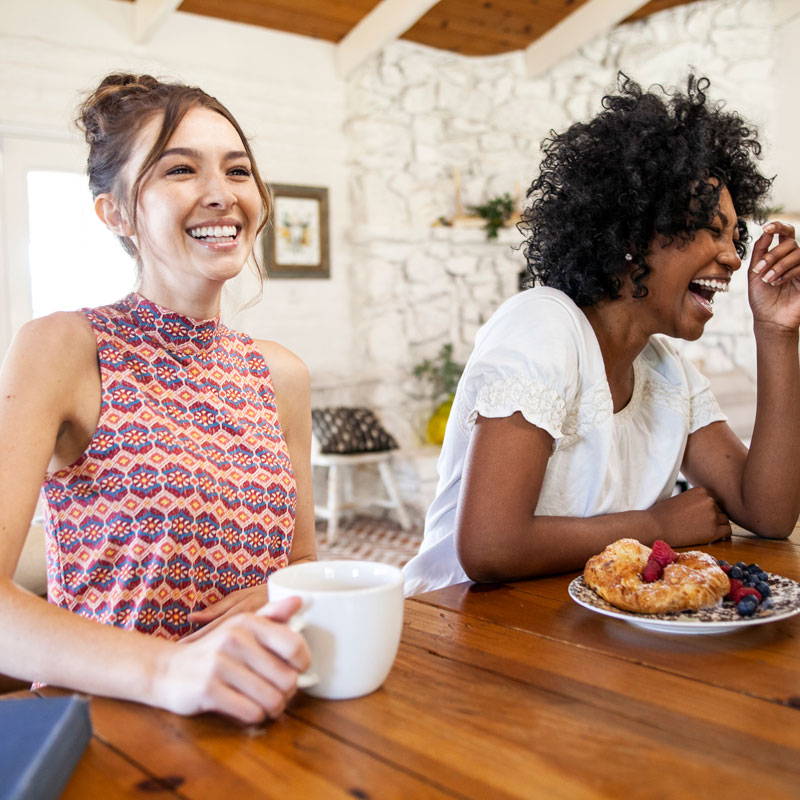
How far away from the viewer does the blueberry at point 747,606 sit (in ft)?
3.09

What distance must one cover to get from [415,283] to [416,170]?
70cm

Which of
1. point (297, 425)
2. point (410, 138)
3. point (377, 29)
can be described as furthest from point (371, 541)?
point (297, 425)

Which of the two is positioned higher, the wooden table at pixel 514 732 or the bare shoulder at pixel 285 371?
the bare shoulder at pixel 285 371

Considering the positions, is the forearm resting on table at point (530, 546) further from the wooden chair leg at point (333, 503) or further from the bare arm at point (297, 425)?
the wooden chair leg at point (333, 503)

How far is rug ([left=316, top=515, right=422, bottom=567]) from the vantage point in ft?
14.9

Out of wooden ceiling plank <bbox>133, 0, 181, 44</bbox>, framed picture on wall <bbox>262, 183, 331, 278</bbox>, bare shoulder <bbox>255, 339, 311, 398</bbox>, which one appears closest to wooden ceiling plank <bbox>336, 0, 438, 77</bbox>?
framed picture on wall <bbox>262, 183, 331, 278</bbox>

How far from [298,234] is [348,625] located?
15.5ft

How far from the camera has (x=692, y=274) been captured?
1.50 meters

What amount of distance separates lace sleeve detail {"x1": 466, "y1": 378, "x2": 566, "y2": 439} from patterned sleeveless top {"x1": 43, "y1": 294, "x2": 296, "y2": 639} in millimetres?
310

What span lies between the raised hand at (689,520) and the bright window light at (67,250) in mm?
3593

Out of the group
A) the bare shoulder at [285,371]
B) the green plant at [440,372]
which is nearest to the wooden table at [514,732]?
the bare shoulder at [285,371]

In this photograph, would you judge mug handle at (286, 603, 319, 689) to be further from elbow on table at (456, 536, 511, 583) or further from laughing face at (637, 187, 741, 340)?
laughing face at (637, 187, 741, 340)

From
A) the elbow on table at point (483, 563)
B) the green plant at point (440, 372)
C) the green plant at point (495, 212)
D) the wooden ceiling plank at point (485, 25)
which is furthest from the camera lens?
the green plant at point (495, 212)

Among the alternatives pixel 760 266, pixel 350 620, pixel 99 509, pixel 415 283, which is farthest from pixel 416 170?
pixel 350 620
